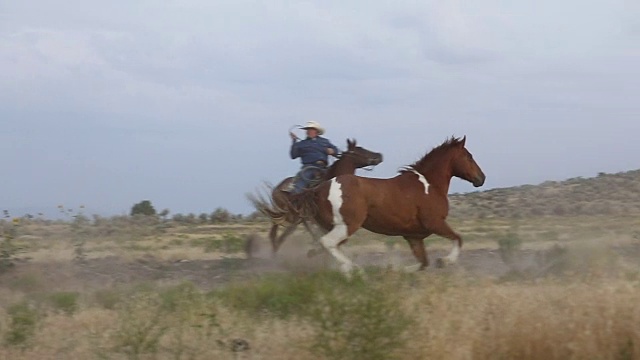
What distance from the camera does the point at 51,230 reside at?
90.4 ft

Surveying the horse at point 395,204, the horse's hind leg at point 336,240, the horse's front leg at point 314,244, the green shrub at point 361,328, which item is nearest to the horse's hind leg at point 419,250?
the horse at point 395,204

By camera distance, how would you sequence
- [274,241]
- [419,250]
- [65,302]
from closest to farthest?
[65,302] < [419,250] < [274,241]

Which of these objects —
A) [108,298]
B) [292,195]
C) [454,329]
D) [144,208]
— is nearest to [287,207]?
[292,195]

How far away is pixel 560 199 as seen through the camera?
38.3 metres

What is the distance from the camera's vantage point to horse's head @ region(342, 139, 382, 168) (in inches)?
637

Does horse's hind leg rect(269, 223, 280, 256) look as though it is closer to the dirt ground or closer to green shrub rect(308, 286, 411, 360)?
the dirt ground

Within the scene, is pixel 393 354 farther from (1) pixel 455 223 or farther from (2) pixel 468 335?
(1) pixel 455 223

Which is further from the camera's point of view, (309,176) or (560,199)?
(560,199)

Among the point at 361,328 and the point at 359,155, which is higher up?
the point at 359,155

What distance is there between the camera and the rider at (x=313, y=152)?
16.1 metres

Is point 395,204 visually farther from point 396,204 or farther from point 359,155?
point 359,155

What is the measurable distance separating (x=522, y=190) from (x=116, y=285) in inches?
1185

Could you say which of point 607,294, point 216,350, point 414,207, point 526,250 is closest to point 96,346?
point 216,350

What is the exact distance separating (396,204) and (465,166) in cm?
152
